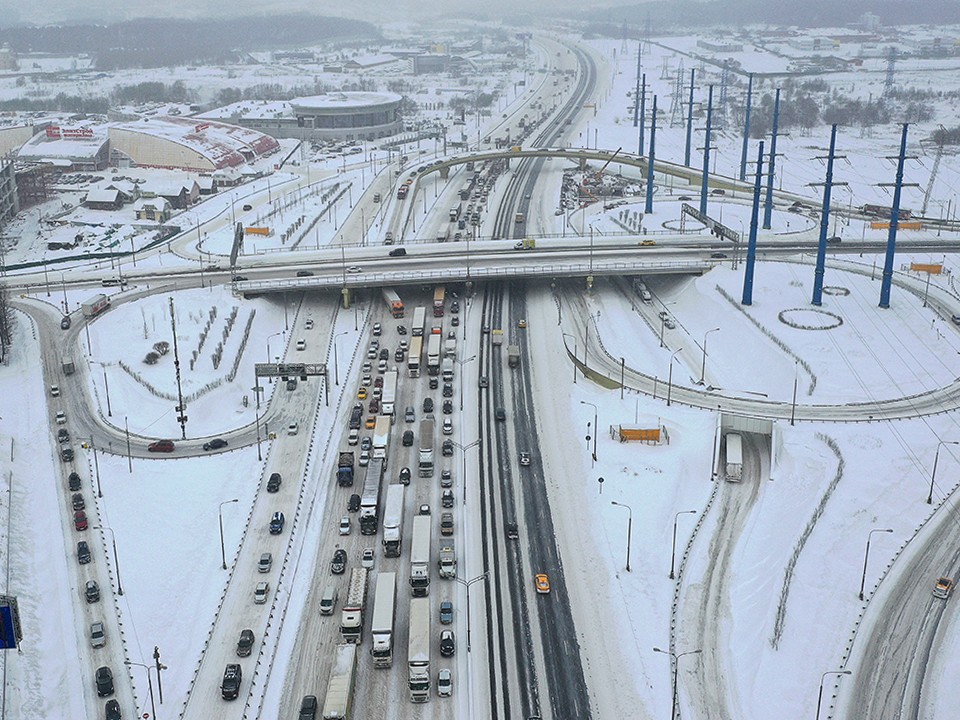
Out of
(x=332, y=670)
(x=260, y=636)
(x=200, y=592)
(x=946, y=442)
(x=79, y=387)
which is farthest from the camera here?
(x=79, y=387)

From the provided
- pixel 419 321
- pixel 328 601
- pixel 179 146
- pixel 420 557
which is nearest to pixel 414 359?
pixel 419 321

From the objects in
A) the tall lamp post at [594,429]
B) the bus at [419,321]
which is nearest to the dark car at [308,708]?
the tall lamp post at [594,429]

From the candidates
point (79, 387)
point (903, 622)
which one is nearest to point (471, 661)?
point (903, 622)

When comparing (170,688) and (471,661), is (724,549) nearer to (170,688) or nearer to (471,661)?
(471,661)

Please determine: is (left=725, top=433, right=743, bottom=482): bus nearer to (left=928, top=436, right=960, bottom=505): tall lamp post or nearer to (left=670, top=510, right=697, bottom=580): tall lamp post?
(left=670, top=510, right=697, bottom=580): tall lamp post

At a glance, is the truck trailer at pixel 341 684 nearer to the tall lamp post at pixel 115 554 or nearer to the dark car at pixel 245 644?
the dark car at pixel 245 644

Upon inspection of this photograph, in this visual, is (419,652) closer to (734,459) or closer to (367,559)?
(367,559)

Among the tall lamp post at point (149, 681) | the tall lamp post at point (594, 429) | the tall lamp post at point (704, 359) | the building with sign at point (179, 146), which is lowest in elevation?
the tall lamp post at point (149, 681)
